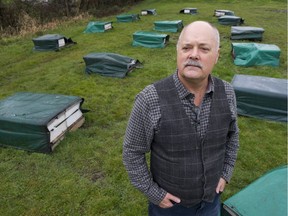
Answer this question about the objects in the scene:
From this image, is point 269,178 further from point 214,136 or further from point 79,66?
point 79,66

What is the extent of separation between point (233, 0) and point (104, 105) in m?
31.8

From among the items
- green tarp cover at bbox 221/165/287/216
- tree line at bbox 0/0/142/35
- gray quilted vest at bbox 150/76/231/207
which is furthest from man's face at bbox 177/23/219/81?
tree line at bbox 0/0/142/35

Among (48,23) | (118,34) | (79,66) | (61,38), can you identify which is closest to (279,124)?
(79,66)

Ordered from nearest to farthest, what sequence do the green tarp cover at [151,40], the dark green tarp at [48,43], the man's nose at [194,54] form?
the man's nose at [194,54]
the green tarp cover at [151,40]
the dark green tarp at [48,43]

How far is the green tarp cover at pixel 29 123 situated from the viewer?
20.5ft

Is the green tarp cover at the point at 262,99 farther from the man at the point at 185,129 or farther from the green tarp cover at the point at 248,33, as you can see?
the green tarp cover at the point at 248,33

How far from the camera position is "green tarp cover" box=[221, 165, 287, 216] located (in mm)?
3437

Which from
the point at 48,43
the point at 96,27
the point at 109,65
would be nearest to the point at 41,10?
the point at 96,27

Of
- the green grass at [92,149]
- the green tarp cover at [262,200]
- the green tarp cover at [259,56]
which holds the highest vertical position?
the green tarp cover at [262,200]

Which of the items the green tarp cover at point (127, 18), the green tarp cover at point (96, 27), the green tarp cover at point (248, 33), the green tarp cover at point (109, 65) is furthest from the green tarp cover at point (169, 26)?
the green tarp cover at point (109, 65)

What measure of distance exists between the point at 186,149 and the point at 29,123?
482 centimetres

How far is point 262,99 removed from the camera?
7.64m

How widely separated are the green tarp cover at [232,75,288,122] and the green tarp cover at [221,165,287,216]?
408 cm

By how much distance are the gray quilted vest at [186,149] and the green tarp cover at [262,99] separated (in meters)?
5.59
